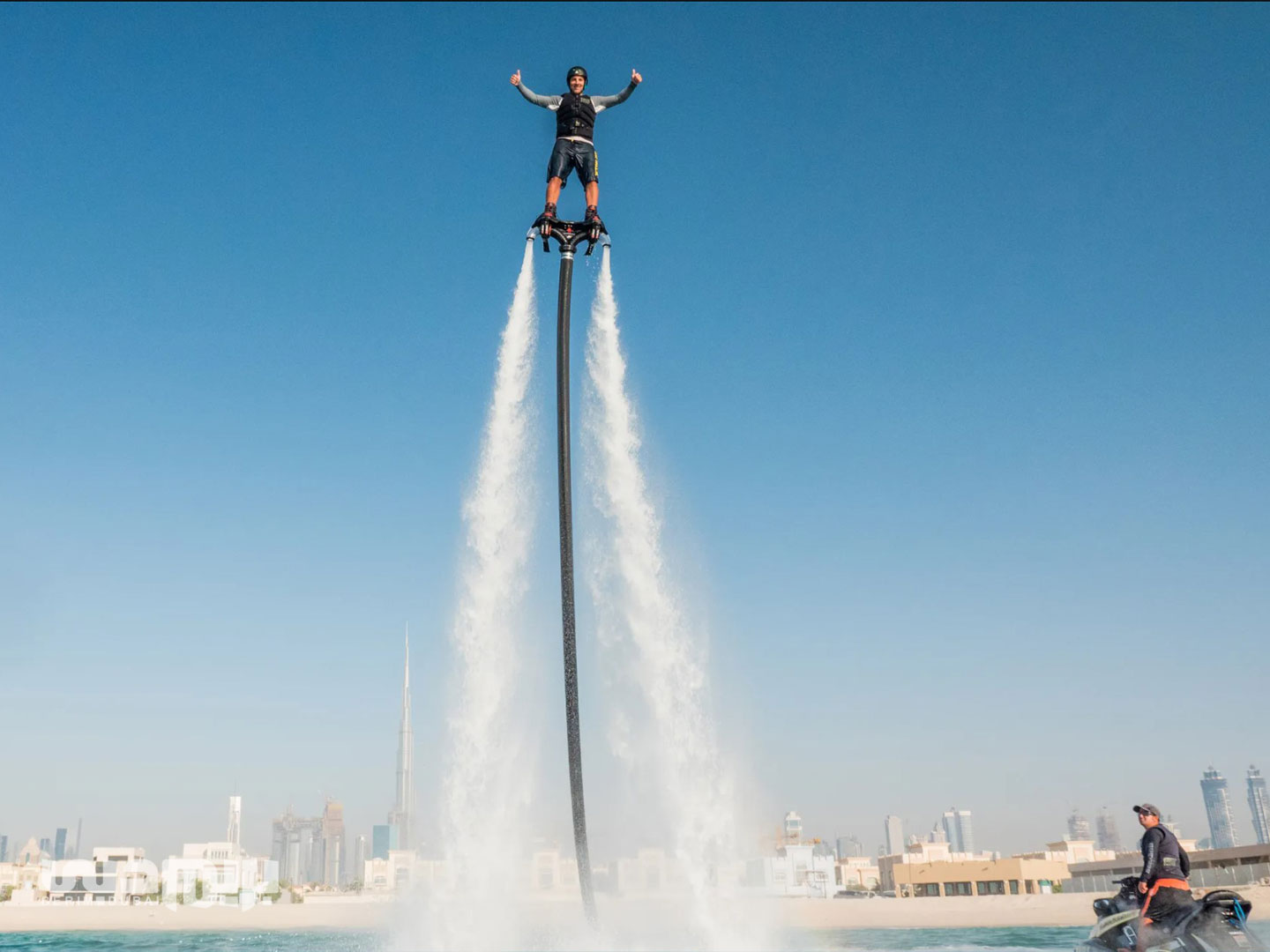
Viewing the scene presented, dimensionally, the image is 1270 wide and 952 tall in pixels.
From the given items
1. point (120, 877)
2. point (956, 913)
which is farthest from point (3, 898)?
point (956, 913)

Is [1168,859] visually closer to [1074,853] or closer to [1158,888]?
[1158,888]

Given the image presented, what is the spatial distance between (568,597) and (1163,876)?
822cm

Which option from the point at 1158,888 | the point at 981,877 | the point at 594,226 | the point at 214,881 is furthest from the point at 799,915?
the point at 214,881

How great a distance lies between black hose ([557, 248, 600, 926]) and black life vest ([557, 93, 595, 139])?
7.45ft

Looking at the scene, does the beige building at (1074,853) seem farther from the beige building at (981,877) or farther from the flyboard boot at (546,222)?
the flyboard boot at (546,222)

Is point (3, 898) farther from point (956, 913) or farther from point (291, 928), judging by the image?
point (956, 913)

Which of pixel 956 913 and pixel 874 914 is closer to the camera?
pixel 956 913

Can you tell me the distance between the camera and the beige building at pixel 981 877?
6969 centimetres

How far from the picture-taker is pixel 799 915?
56.2 meters

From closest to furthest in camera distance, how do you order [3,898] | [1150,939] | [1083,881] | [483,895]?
[1150,939] < [483,895] < [1083,881] < [3,898]

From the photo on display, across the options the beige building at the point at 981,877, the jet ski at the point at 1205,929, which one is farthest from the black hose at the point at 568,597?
the beige building at the point at 981,877

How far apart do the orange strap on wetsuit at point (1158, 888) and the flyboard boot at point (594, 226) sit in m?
11.2

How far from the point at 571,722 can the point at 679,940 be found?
19.6 feet

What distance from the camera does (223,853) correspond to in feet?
446
